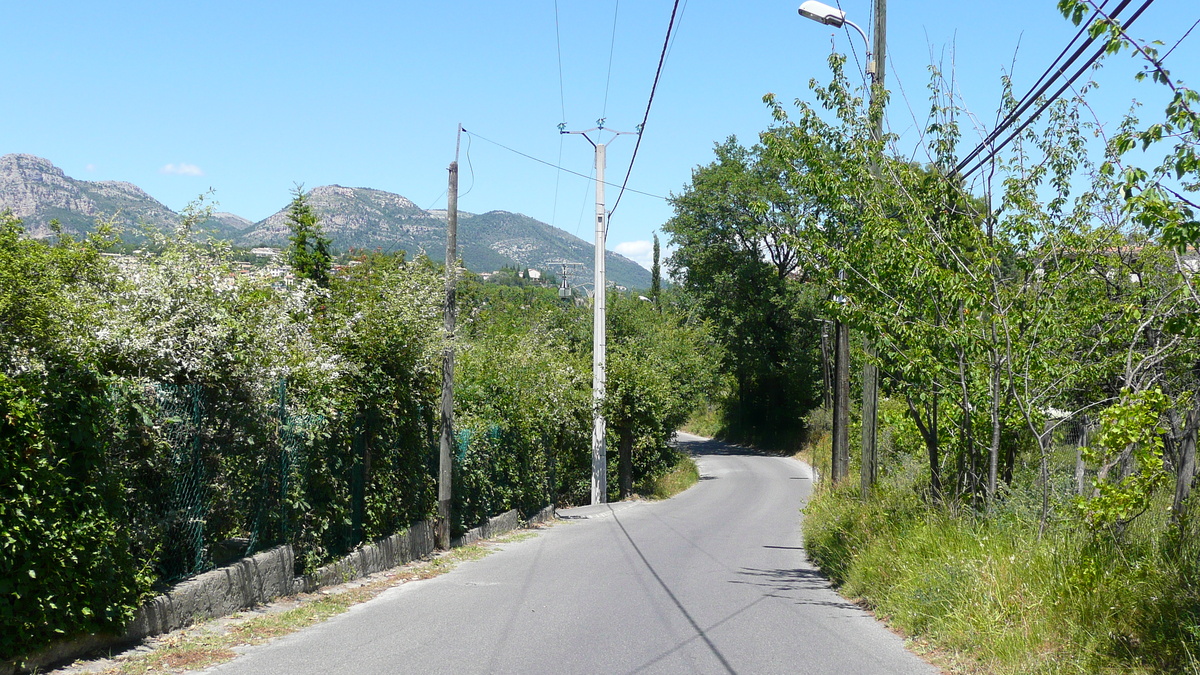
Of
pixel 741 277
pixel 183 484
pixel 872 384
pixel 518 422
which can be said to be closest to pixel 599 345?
pixel 518 422

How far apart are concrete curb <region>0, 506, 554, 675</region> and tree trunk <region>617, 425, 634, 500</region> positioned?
17.3m

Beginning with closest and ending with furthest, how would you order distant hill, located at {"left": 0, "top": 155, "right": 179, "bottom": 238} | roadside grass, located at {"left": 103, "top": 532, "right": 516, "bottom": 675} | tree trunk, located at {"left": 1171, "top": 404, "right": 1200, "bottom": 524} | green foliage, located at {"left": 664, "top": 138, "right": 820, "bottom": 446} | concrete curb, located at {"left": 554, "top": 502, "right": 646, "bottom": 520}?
roadside grass, located at {"left": 103, "top": 532, "right": 516, "bottom": 675} → tree trunk, located at {"left": 1171, "top": 404, "right": 1200, "bottom": 524} → concrete curb, located at {"left": 554, "top": 502, "right": 646, "bottom": 520} → green foliage, located at {"left": 664, "top": 138, "right": 820, "bottom": 446} → distant hill, located at {"left": 0, "top": 155, "right": 179, "bottom": 238}

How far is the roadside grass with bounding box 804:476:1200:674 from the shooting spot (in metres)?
6.04

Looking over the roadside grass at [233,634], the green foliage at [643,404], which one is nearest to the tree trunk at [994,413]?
the roadside grass at [233,634]

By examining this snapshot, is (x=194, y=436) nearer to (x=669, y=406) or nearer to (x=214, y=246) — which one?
(x=214, y=246)

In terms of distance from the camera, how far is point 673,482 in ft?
112

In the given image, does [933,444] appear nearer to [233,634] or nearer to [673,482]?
[233,634]

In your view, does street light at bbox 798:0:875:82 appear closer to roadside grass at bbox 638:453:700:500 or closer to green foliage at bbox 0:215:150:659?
green foliage at bbox 0:215:150:659

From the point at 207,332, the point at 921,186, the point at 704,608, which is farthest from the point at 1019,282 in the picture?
the point at 207,332

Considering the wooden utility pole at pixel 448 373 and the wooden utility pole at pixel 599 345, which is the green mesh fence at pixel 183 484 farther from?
the wooden utility pole at pixel 599 345

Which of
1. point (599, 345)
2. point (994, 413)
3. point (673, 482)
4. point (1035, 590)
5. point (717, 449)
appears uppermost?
point (599, 345)

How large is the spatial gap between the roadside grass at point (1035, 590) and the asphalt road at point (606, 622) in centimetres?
42

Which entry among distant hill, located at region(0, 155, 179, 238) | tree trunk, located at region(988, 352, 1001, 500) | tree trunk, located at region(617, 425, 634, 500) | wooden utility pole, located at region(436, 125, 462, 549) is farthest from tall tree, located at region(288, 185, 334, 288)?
distant hill, located at region(0, 155, 179, 238)

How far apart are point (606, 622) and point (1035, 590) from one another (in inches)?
148
